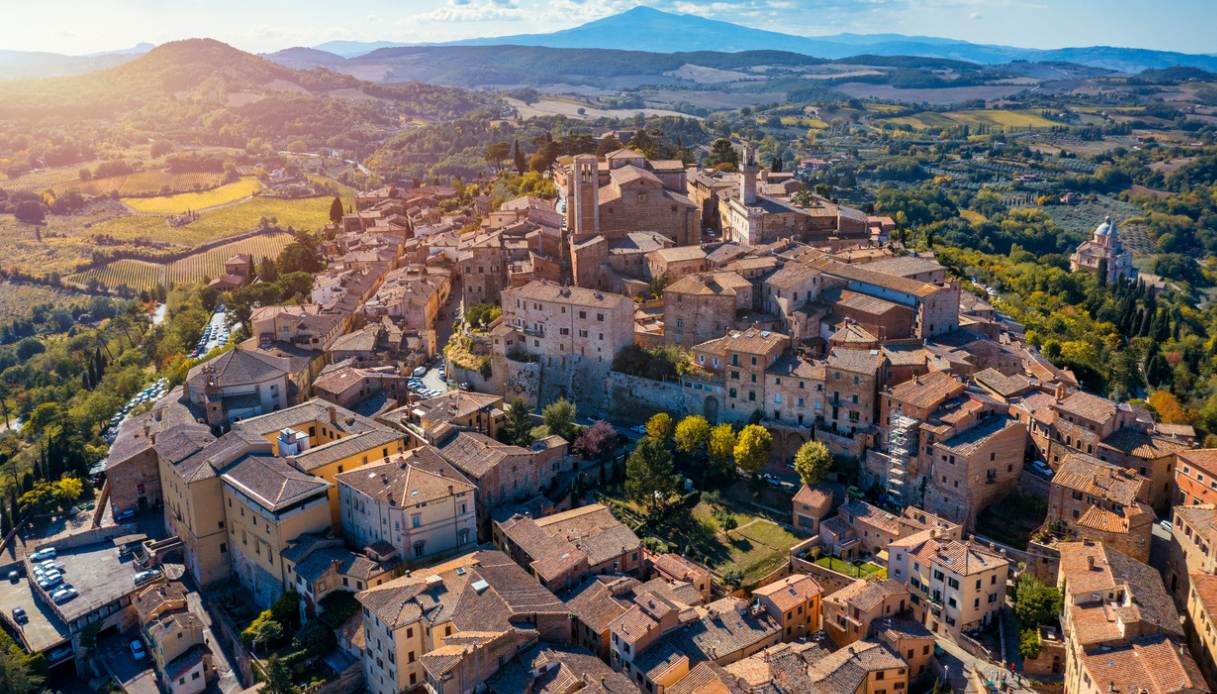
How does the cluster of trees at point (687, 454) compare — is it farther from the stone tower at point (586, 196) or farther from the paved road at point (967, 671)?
the stone tower at point (586, 196)

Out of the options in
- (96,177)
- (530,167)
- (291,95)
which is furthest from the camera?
(291,95)

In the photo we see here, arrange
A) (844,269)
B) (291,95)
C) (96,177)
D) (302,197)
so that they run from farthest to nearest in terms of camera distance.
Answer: (291,95) < (96,177) < (302,197) < (844,269)

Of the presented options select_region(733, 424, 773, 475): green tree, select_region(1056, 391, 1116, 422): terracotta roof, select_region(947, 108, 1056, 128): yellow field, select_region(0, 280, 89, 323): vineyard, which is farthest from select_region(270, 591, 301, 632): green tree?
select_region(947, 108, 1056, 128): yellow field

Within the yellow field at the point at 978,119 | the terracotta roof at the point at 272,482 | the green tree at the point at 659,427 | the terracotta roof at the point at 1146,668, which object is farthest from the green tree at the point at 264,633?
the yellow field at the point at 978,119

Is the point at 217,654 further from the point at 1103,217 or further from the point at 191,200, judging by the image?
the point at 1103,217

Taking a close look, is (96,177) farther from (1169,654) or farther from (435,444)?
(1169,654)

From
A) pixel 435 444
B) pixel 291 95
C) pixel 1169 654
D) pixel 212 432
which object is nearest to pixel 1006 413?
pixel 1169 654

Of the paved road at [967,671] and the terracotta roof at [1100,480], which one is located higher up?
the terracotta roof at [1100,480]
